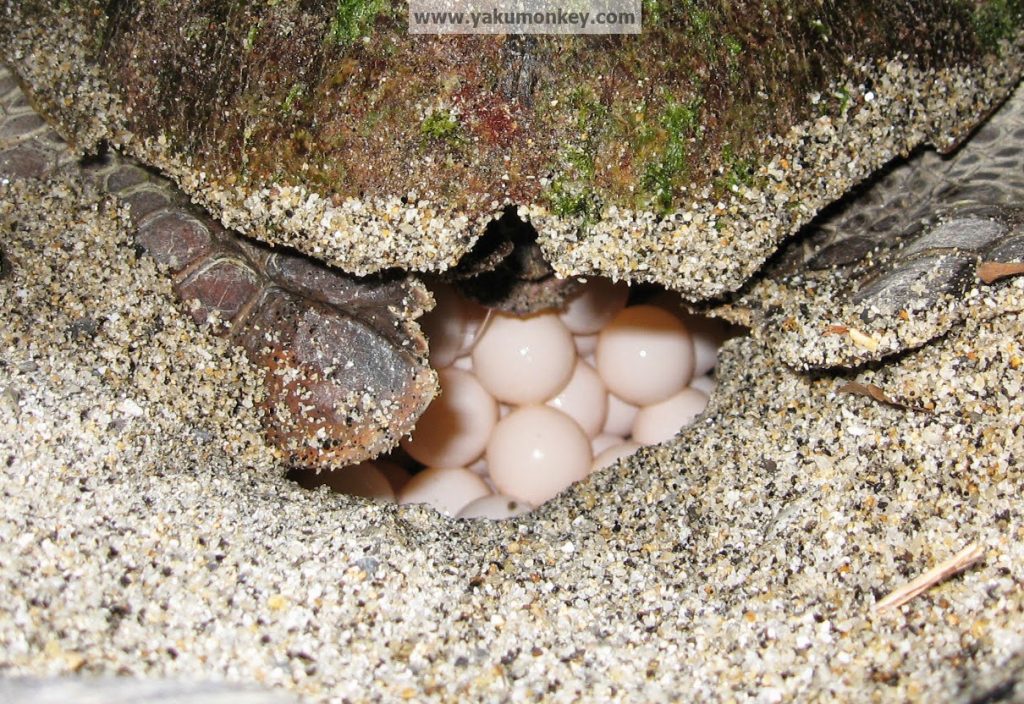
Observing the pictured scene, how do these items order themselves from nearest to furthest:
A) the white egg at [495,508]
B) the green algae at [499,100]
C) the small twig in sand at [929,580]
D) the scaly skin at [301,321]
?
the small twig in sand at [929,580] → the green algae at [499,100] → the scaly skin at [301,321] → the white egg at [495,508]

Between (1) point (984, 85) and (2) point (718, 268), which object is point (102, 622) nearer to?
(2) point (718, 268)

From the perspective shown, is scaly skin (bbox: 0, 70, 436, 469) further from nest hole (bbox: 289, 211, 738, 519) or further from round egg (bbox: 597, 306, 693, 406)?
round egg (bbox: 597, 306, 693, 406)

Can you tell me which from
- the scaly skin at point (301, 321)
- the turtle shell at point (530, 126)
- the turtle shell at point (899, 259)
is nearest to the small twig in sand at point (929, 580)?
the turtle shell at point (899, 259)

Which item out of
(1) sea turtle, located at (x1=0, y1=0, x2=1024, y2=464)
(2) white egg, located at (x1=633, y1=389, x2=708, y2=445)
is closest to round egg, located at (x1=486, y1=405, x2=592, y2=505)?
(2) white egg, located at (x1=633, y1=389, x2=708, y2=445)

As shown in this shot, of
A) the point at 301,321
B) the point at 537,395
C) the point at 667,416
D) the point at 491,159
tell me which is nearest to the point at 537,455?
the point at 537,395

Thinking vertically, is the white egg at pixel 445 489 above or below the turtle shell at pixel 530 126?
below

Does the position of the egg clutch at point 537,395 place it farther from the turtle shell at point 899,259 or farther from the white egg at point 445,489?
the turtle shell at point 899,259

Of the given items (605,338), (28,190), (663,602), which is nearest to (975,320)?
(663,602)
